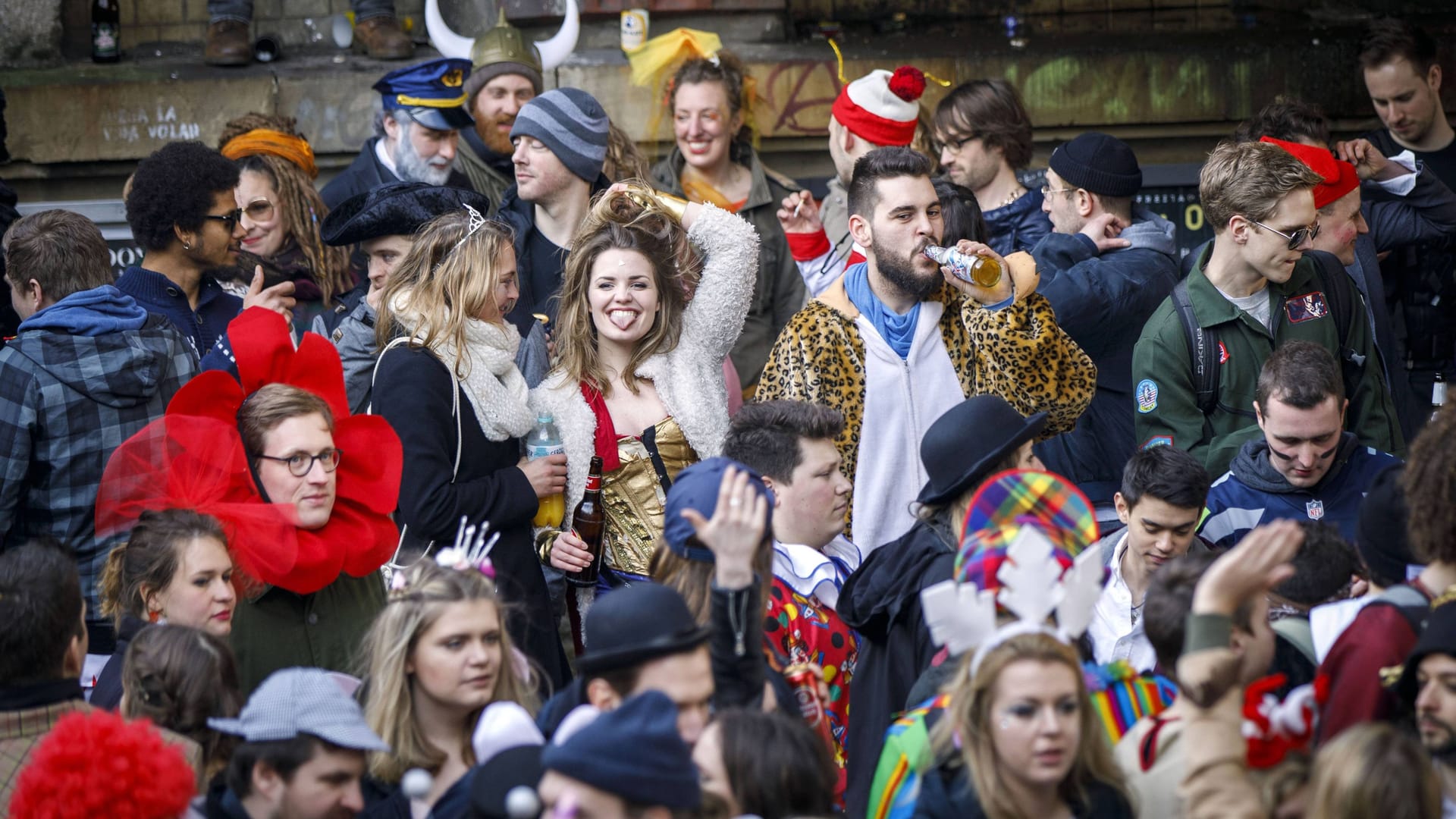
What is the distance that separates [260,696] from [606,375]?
6.60ft

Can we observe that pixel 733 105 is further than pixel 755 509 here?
Yes

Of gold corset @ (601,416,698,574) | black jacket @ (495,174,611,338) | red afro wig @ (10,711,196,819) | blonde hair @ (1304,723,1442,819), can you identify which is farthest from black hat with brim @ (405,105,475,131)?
blonde hair @ (1304,723,1442,819)

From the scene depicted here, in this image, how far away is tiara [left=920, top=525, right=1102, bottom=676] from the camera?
3439 mm

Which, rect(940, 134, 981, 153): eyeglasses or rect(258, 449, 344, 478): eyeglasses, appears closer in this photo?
rect(258, 449, 344, 478): eyeglasses

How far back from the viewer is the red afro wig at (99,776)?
3.15m

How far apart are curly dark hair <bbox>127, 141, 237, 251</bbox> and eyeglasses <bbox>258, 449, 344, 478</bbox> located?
1288 millimetres

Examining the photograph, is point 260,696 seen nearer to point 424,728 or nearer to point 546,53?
point 424,728

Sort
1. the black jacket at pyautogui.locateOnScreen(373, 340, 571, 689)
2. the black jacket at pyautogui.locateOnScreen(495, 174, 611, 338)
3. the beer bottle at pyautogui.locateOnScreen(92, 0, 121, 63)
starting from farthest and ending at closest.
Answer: the beer bottle at pyautogui.locateOnScreen(92, 0, 121, 63)
the black jacket at pyautogui.locateOnScreen(495, 174, 611, 338)
the black jacket at pyautogui.locateOnScreen(373, 340, 571, 689)

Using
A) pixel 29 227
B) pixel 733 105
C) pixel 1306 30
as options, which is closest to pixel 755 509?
pixel 29 227

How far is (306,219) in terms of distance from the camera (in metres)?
6.87

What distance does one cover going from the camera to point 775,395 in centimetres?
529

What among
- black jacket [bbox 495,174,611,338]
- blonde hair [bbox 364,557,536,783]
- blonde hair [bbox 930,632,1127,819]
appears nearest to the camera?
blonde hair [bbox 930,632,1127,819]

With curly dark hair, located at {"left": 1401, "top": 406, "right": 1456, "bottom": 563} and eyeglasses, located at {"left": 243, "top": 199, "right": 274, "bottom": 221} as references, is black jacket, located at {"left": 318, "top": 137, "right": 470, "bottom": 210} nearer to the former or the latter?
eyeglasses, located at {"left": 243, "top": 199, "right": 274, "bottom": 221}

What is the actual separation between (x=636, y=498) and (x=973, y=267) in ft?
4.00
